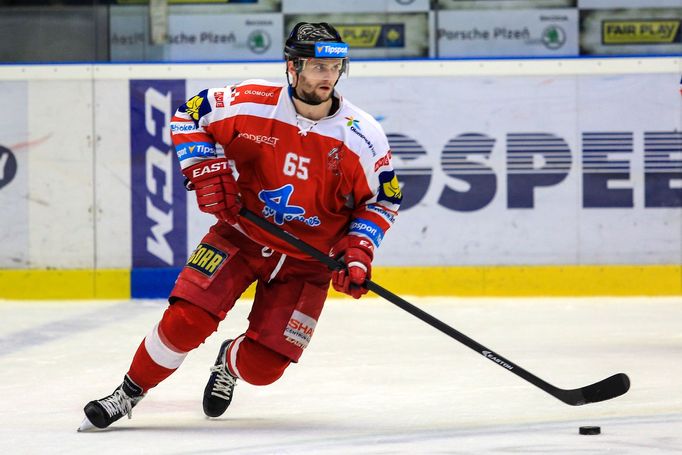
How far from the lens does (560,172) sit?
722cm

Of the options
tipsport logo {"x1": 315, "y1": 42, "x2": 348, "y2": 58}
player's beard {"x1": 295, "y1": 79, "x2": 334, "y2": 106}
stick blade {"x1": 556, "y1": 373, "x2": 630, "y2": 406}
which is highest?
tipsport logo {"x1": 315, "y1": 42, "x2": 348, "y2": 58}

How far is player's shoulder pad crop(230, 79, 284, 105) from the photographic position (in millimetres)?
3781

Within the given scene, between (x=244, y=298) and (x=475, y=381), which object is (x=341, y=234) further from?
(x=244, y=298)

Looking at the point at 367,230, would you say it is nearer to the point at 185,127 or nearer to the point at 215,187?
the point at 215,187

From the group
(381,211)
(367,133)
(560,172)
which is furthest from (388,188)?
(560,172)

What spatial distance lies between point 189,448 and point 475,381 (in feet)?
4.80

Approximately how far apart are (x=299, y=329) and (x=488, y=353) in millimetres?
540

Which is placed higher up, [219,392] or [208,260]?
[208,260]

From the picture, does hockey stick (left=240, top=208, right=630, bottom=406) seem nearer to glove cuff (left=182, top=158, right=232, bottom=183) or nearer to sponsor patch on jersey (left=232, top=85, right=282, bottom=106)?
glove cuff (left=182, top=158, right=232, bottom=183)

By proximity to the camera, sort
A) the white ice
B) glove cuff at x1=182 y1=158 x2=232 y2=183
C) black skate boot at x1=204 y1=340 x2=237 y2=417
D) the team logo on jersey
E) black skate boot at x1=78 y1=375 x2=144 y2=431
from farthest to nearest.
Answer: black skate boot at x1=204 y1=340 x2=237 y2=417 → the team logo on jersey → glove cuff at x1=182 y1=158 x2=232 y2=183 → black skate boot at x1=78 y1=375 x2=144 y2=431 → the white ice

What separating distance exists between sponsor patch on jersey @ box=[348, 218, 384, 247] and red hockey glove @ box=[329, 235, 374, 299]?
2 centimetres

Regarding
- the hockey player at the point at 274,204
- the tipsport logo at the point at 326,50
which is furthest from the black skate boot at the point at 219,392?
the tipsport logo at the point at 326,50

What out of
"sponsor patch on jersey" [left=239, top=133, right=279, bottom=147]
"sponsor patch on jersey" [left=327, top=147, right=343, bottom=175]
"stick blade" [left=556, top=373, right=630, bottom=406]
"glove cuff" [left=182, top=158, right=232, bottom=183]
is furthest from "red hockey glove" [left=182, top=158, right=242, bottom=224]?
"stick blade" [left=556, top=373, right=630, bottom=406]

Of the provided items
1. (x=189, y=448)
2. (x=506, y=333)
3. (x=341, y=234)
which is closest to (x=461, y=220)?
(x=506, y=333)
